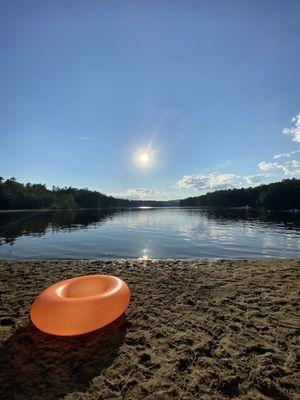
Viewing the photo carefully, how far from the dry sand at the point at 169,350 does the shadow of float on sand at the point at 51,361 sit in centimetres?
2

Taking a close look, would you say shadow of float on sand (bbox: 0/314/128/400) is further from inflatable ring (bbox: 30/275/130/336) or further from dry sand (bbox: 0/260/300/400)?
inflatable ring (bbox: 30/275/130/336)

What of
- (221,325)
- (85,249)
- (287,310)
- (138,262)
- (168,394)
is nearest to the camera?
(168,394)

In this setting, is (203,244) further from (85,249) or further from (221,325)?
(221,325)

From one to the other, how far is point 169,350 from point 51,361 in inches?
95.2

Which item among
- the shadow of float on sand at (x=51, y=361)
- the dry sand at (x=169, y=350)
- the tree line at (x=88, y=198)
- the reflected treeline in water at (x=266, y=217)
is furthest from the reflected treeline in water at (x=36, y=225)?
the tree line at (x=88, y=198)

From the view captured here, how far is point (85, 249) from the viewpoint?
67.1 feet

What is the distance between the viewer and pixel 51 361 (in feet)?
16.4

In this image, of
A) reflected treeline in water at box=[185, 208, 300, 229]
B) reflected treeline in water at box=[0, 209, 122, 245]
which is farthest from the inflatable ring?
reflected treeline in water at box=[185, 208, 300, 229]

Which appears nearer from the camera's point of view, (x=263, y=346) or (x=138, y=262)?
(x=263, y=346)

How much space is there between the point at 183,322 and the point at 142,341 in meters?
1.39

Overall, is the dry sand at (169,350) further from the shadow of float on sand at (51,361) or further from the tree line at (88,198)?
the tree line at (88,198)

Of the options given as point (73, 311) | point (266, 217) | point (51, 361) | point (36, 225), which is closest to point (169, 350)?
point (73, 311)

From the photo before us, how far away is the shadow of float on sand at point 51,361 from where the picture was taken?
427 cm

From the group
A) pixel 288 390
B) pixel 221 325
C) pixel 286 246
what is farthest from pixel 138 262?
pixel 286 246
